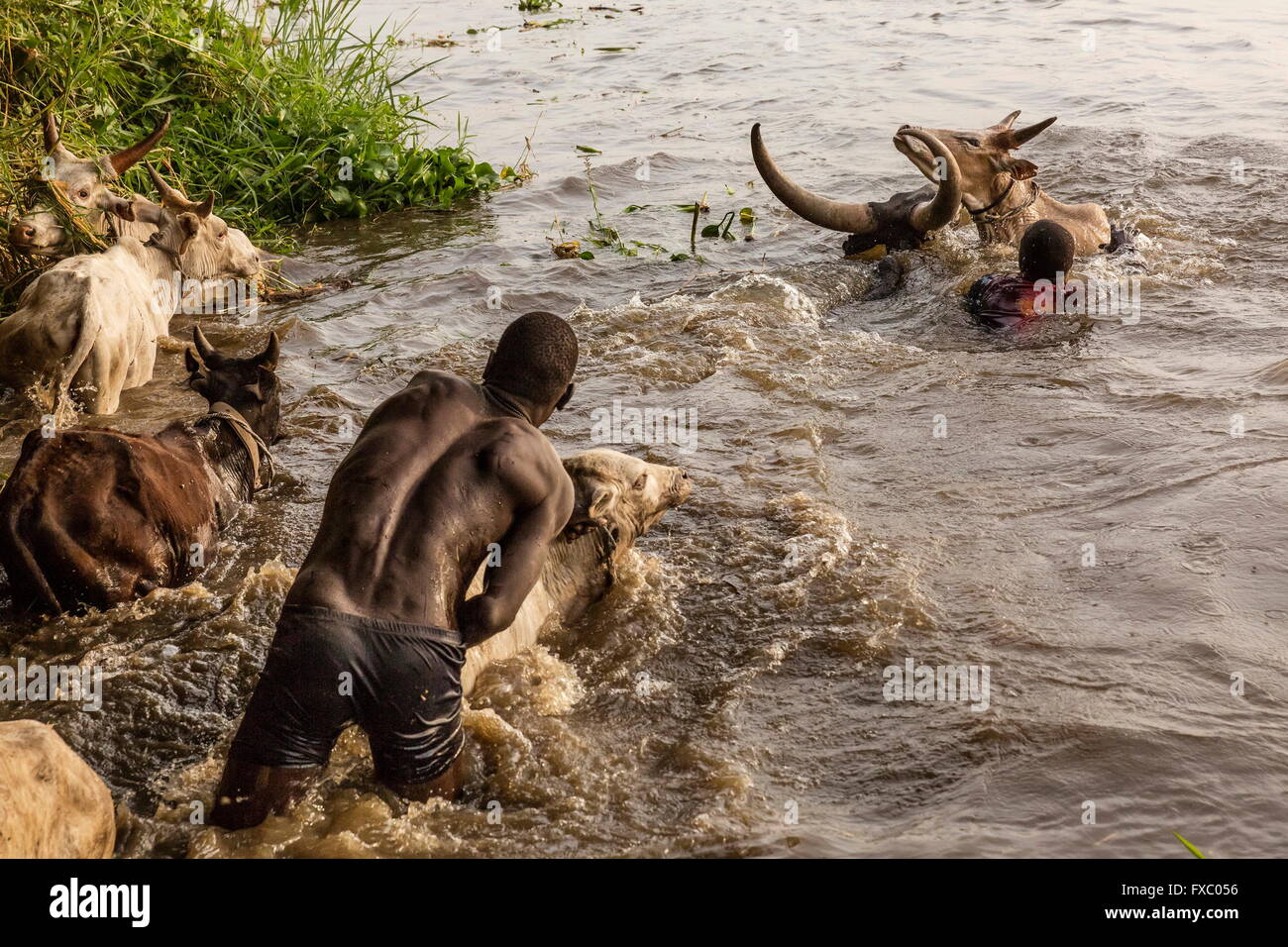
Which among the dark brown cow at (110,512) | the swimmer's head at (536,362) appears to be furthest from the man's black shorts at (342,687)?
the dark brown cow at (110,512)

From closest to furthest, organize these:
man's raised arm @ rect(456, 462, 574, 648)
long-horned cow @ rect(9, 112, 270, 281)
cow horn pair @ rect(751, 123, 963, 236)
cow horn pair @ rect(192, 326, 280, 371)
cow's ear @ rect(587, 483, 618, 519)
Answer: man's raised arm @ rect(456, 462, 574, 648), cow's ear @ rect(587, 483, 618, 519), cow horn pair @ rect(192, 326, 280, 371), long-horned cow @ rect(9, 112, 270, 281), cow horn pair @ rect(751, 123, 963, 236)

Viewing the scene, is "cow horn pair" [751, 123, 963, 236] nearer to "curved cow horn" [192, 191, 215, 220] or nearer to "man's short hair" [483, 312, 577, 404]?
"curved cow horn" [192, 191, 215, 220]

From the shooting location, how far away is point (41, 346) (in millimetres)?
6281

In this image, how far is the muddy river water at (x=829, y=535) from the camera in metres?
3.79

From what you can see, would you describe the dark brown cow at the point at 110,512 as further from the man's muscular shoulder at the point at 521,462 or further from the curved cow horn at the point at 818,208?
the curved cow horn at the point at 818,208

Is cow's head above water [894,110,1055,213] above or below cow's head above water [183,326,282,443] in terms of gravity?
above

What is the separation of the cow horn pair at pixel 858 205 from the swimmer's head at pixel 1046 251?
0.63 meters

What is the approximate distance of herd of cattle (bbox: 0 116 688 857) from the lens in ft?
11.6

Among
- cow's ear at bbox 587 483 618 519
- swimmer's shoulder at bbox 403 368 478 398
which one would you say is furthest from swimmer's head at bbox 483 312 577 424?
cow's ear at bbox 587 483 618 519

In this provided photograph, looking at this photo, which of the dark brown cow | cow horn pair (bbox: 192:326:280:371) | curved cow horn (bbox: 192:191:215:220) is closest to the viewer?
the dark brown cow

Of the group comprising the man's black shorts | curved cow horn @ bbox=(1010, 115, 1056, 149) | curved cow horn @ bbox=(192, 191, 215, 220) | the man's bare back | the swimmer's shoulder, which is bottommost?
the man's black shorts

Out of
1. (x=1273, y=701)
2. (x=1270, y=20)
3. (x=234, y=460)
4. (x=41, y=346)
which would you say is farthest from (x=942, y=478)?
(x=1270, y=20)

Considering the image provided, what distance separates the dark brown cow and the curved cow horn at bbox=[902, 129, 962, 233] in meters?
4.33

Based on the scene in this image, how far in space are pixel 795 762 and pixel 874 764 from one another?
0.25m
